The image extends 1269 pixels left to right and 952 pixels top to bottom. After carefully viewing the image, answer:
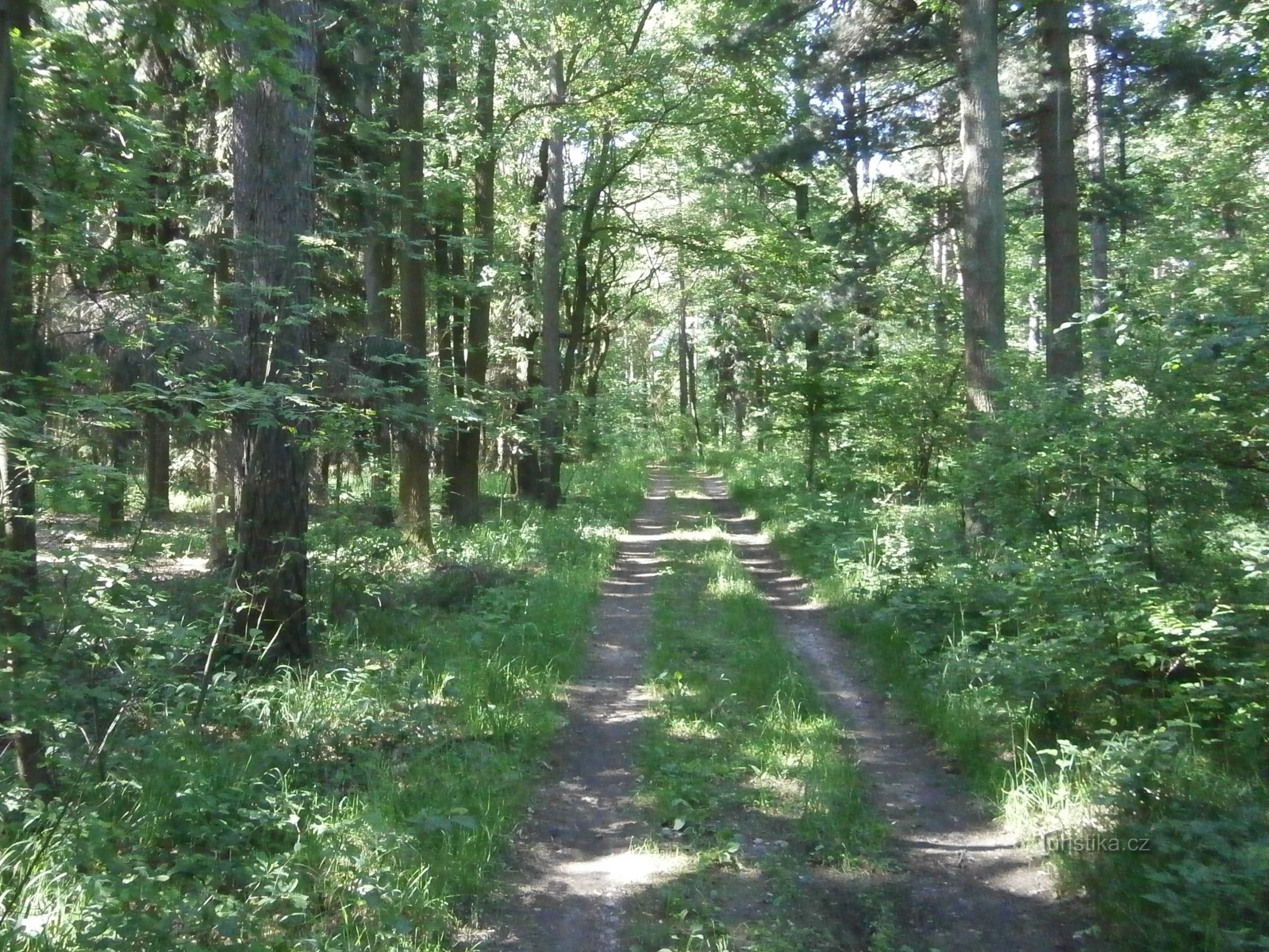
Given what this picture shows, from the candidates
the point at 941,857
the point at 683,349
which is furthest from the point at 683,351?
the point at 941,857

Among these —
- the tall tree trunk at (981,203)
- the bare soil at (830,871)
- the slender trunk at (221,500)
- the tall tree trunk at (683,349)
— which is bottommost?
the bare soil at (830,871)

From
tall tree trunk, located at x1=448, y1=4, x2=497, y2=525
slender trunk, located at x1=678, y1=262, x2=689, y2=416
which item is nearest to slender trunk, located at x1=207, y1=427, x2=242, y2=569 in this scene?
tall tree trunk, located at x1=448, y1=4, x2=497, y2=525

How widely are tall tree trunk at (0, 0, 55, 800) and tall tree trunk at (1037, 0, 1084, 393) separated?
11130mm

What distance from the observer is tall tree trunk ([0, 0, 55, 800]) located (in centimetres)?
406

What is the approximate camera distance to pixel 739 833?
6.03m

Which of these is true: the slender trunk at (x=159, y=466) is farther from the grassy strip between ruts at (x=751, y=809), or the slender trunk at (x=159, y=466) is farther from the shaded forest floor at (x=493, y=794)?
the grassy strip between ruts at (x=751, y=809)

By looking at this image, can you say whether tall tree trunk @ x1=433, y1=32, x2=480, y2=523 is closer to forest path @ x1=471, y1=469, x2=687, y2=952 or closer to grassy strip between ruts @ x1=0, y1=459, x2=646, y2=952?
grassy strip between ruts @ x1=0, y1=459, x2=646, y2=952

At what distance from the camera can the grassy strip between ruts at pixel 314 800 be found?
4270 millimetres

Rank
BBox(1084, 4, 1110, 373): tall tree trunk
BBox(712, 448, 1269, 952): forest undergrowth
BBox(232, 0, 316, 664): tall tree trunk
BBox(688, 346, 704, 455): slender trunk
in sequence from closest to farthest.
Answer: BBox(712, 448, 1269, 952): forest undergrowth
BBox(1084, 4, 1110, 373): tall tree trunk
BBox(232, 0, 316, 664): tall tree trunk
BBox(688, 346, 704, 455): slender trunk

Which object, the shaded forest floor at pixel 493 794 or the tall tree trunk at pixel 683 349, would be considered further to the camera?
the tall tree trunk at pixel 683 349

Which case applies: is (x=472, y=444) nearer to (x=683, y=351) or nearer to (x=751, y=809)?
(x=751, y=809)

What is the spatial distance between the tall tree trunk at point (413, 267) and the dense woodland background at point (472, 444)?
0.07 m

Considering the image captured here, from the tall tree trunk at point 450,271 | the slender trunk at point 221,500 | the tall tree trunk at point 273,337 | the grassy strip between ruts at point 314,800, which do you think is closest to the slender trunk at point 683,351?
the tall tree trunk at point 450,271

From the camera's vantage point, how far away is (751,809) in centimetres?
639
